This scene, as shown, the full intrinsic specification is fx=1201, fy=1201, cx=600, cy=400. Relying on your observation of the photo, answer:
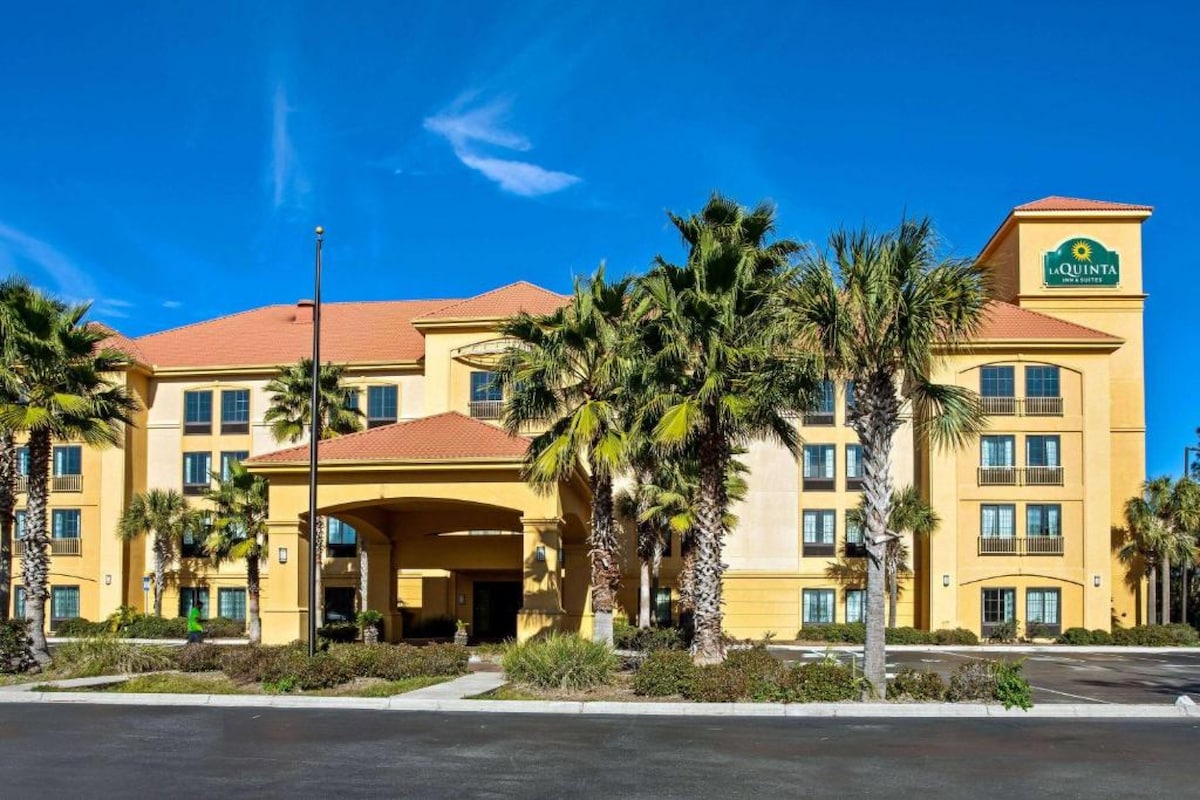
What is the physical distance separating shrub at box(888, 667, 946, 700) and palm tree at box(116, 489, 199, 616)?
34.5 m

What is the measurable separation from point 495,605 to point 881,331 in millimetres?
29546

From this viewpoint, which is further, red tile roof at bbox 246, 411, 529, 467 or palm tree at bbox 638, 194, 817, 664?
red tile roof at bbox 246, 411, 529, 467

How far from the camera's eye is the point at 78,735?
16188mm

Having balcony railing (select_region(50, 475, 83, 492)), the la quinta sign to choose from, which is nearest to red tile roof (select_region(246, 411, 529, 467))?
balcony railing (select_region(50, 475, 83, 492))

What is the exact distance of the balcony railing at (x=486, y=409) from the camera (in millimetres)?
46306

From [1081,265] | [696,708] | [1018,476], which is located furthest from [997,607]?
[696,708]

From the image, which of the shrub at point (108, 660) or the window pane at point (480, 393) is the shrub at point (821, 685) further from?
the window pane at point (480, 393)

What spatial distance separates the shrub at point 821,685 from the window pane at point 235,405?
34.8 metres

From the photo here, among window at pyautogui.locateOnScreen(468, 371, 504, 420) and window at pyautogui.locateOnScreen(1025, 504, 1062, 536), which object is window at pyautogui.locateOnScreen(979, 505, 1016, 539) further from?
window at pyautogui.locateOnScreen(468, 371, 504, 420)

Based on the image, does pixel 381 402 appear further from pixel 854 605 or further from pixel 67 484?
pixel 854 605

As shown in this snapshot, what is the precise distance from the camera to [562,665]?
21.2m

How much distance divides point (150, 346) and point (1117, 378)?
4086 centimetres

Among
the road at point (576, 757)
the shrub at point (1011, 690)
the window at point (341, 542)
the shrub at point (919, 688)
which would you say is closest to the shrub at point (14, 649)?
the road at point (576, 757)

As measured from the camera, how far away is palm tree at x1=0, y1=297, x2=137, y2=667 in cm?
2697
